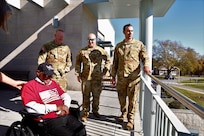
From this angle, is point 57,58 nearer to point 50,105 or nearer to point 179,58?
point 50,105

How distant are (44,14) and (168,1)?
152 inches

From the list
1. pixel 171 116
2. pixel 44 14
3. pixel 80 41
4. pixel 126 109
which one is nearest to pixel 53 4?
pixel 44 14

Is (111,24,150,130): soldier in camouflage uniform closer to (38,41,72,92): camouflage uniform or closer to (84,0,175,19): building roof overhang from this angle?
(38,41,72,92): camouflage uniform

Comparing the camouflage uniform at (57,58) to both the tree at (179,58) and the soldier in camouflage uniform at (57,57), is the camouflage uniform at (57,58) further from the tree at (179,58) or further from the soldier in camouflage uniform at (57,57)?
the tree at (179,58)

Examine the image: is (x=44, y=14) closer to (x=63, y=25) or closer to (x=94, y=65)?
(x=63, y=25)

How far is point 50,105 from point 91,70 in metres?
1.22

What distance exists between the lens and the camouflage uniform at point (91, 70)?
10.4ft

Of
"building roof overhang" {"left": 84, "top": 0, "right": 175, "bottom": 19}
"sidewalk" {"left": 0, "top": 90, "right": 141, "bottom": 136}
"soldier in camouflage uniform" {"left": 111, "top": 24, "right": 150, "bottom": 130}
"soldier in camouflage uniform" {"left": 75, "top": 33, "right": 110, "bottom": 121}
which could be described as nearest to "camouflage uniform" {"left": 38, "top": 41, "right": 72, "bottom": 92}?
"soldier in camouflage uniform" {"left": 75, "top": 33, "right": 110, "bottom": 121}

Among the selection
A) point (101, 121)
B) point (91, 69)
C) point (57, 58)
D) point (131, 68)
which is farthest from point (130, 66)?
point (57, 58)

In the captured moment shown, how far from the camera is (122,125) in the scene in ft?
9.94

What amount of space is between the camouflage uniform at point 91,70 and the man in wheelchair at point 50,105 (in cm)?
93

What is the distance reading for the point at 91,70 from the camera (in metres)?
3.18

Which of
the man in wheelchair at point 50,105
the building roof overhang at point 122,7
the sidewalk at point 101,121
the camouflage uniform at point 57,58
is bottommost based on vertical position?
the sidewalk at point 101,121

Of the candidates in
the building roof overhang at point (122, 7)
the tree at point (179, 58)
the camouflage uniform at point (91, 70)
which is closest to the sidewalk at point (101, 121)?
the camouflage uniform at point (91, 70)
